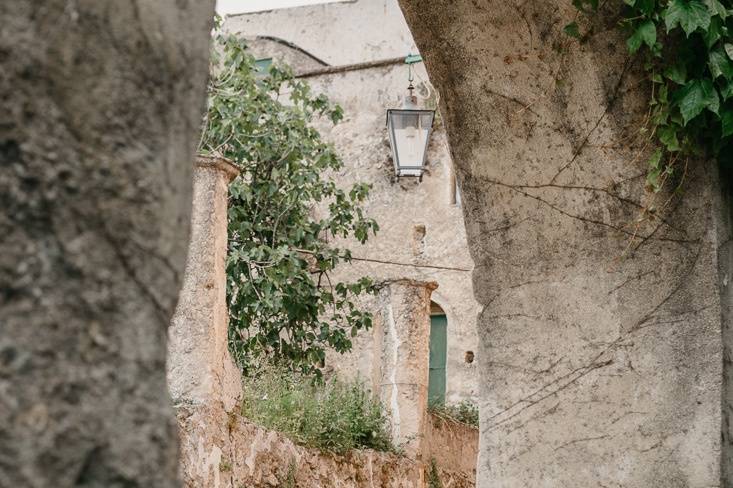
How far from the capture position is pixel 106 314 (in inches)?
43.8

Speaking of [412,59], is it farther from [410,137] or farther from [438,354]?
[410,137]

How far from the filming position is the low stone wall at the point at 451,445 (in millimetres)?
10938

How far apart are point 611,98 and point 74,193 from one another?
2.42 m

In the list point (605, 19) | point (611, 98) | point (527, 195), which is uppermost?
point (605, 19)

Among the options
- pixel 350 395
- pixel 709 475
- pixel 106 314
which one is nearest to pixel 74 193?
pixel 106 314


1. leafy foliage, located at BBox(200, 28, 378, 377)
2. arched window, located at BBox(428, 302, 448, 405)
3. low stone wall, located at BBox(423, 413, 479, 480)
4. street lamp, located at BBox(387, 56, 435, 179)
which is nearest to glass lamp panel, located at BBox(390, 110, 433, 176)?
street lamp, located at BBox(387, 56, 435, 179)

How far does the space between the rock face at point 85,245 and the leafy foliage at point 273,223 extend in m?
8.91

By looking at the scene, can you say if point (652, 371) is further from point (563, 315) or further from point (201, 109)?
point (201, 109)

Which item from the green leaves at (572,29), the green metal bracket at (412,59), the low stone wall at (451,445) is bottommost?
the low stone wall at (451,445)

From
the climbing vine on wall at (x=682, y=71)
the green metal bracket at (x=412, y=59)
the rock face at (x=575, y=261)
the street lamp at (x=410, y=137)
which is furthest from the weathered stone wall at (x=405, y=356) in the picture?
the climbing vine on wall at (x=682, y=71)

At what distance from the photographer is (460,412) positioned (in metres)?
12.5

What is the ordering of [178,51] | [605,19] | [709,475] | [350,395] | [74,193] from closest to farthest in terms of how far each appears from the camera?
[74,193], [178,51], [709,475], [605,19], [350,395]

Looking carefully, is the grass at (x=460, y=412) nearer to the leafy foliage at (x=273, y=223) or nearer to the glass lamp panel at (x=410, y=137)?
the leafy foliage at (x=273, y=223)

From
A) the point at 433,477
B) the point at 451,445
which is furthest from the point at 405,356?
the point at 451,445
